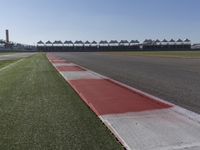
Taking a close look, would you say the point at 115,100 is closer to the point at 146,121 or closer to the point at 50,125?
the point at 146,121

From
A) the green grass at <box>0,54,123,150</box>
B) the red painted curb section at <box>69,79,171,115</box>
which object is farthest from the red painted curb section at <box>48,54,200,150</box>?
the green grass at <box>0,54,123,150</box>

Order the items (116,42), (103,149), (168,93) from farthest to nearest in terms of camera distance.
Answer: (116,42)
(168,93)
(103,149)

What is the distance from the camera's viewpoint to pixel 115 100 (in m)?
10.6

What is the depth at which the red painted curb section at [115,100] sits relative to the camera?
361 inches

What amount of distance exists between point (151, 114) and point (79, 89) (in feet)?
18.0

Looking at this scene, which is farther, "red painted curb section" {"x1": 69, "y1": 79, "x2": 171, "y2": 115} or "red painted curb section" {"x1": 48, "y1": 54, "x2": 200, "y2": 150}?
"red painted curb section" {"x1": 69, "y1": 79, "x2": 171, "y2": 115}

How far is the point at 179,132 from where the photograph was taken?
675 cm

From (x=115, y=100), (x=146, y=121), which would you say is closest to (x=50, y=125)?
(x=146, y=121)

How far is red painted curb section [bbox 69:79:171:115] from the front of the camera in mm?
9172

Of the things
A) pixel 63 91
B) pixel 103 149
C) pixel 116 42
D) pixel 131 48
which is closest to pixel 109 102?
pixel 63 91

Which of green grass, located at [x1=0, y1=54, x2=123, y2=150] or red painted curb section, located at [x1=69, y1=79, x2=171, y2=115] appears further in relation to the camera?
red painted curb section, located at [x1=69, y1=79, x2=171, y2=115]

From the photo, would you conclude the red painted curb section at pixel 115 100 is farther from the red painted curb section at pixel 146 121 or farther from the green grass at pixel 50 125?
the green grass at pixel 50 125

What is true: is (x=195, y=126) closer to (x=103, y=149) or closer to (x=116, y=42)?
(x=103, y=149)

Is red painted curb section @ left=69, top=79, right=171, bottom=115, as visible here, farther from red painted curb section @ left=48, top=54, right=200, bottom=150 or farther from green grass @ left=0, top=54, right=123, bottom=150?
green grass @ left=0, top=54, right=123, bottom=150
